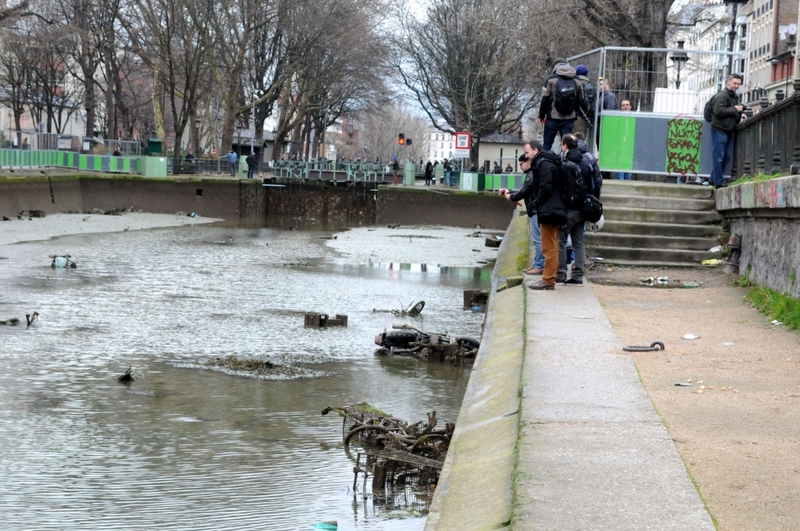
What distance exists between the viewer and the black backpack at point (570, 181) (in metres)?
12.7

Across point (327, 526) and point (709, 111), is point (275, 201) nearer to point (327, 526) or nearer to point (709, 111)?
point (709, 111)

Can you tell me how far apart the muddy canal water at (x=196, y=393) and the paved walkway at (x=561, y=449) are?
0.81 meters

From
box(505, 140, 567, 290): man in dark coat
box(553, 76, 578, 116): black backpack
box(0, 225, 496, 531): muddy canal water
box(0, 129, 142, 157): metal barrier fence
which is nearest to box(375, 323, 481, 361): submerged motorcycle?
box(0, 225, 496, 531): muddy canal water

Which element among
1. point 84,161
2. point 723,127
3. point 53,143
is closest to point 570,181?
point 723,127

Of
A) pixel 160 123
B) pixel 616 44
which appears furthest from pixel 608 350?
pixel 160 123

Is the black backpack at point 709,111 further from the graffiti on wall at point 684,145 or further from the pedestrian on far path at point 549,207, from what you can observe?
the pedestrian on far path at point 549,207

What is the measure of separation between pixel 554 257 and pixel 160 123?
166 feet

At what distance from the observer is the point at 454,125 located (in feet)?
226

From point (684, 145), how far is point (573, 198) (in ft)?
22.7

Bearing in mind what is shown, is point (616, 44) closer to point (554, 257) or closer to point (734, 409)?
point (554, 257)

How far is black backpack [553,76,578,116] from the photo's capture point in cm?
1680

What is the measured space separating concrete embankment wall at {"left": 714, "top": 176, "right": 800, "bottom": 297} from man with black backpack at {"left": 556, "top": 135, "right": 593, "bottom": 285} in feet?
6.09

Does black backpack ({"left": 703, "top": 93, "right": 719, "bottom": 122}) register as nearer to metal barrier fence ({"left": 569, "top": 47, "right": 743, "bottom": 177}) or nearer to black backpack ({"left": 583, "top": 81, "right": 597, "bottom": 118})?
metal barrier fence ({"left": 569, "top": 47, "right": 743, "bottom": 177})

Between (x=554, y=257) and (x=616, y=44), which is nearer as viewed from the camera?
(x=554, y=257)
